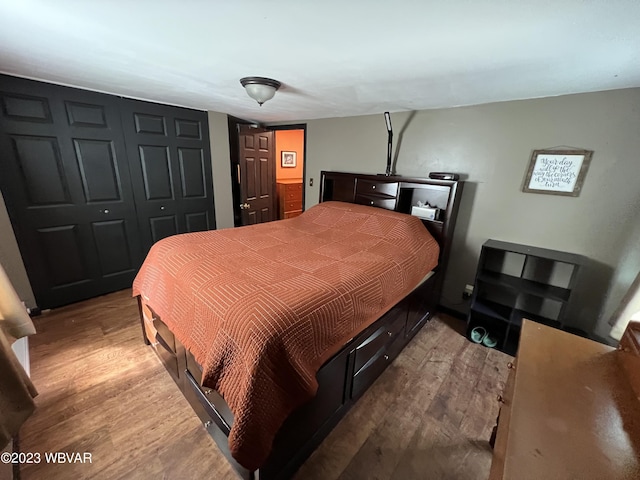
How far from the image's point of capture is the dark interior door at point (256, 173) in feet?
11.7

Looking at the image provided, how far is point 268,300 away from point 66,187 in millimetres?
2553

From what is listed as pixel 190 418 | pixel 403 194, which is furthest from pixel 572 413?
pixel 403 194

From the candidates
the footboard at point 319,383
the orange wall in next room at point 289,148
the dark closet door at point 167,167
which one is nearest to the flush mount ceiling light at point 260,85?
the dark closet door at point 167,167

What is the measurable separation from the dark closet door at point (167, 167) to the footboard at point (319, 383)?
1.40 meters

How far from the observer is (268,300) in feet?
3.76

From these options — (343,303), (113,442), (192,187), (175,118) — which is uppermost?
(175,118)

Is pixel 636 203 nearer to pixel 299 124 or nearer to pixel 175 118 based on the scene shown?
pixel 299 124

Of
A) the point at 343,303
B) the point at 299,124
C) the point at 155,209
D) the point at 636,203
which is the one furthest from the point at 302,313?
the point at 299,124

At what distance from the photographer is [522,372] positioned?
0.88 meters

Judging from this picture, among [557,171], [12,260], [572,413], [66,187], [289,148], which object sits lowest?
[12,260]

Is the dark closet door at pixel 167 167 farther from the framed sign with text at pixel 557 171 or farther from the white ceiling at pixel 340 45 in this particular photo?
the framed sign with text at pixel 557 171

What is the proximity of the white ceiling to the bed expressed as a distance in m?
0.99

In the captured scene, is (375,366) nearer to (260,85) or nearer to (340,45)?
(340,45)

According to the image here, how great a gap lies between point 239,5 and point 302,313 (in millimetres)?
1214
